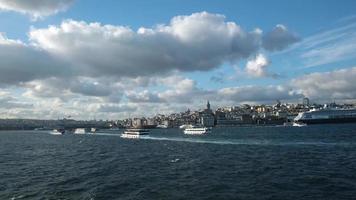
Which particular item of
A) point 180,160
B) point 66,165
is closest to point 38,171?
point 66,165

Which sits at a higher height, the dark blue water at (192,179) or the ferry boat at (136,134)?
the ferry boat at (136,134)

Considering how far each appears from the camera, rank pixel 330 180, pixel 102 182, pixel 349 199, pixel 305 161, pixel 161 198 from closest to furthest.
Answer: pixel 349 199 → pixel 161 198 → pixel 330 180 → pixel 102 182 → pixel 305 161

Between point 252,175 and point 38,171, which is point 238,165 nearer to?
point 252,175

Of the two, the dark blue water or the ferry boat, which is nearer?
the dark blue water

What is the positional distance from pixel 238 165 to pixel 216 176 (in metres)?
10.8

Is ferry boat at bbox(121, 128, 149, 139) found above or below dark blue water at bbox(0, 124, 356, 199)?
above

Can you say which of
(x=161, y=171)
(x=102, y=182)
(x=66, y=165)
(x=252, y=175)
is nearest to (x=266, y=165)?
(x=252, y=175)

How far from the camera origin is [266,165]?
60531mm

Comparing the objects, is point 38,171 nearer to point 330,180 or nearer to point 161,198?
point 161,198

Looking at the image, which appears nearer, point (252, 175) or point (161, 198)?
point (161, 198)

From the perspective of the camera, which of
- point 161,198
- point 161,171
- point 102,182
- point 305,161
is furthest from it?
point 305,161

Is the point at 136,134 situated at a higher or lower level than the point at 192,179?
higher

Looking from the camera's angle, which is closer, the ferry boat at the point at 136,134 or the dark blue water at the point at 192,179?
the dark blue water at the point at 192,179

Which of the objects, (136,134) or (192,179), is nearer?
(192,179)
